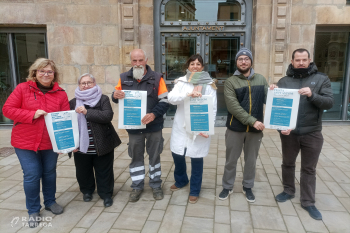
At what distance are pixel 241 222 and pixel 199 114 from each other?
4.22 ft

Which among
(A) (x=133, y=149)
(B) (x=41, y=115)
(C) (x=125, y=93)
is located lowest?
(A) (x=133, y=149)

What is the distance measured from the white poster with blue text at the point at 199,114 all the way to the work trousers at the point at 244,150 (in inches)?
15.9

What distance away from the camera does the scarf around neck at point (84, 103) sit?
3.01 metres

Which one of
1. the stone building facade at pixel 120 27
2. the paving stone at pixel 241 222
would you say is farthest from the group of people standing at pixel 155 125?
the stone building facade at pixel 120 27

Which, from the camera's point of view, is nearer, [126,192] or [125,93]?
[125,93]

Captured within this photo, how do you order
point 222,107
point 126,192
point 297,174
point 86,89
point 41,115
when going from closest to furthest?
point 41,115 < point 86,89 < point 126,192 < point 297,174 < point 222,107

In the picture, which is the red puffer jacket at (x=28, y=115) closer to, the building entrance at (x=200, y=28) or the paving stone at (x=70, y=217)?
the paving stone at (x=70, y=217)

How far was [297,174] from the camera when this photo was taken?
418 cm

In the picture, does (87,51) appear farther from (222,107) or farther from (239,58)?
(239,58)

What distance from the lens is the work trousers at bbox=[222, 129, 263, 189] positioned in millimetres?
3246

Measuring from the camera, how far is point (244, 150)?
334cm

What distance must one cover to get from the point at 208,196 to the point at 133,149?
1182 mm

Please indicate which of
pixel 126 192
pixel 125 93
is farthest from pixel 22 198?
pixel 125 93

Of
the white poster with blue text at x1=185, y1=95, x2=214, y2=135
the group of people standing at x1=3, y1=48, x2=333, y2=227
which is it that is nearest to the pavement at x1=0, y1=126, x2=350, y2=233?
the group of people standing at x1=3, y1=48, x2=333, y2=227
